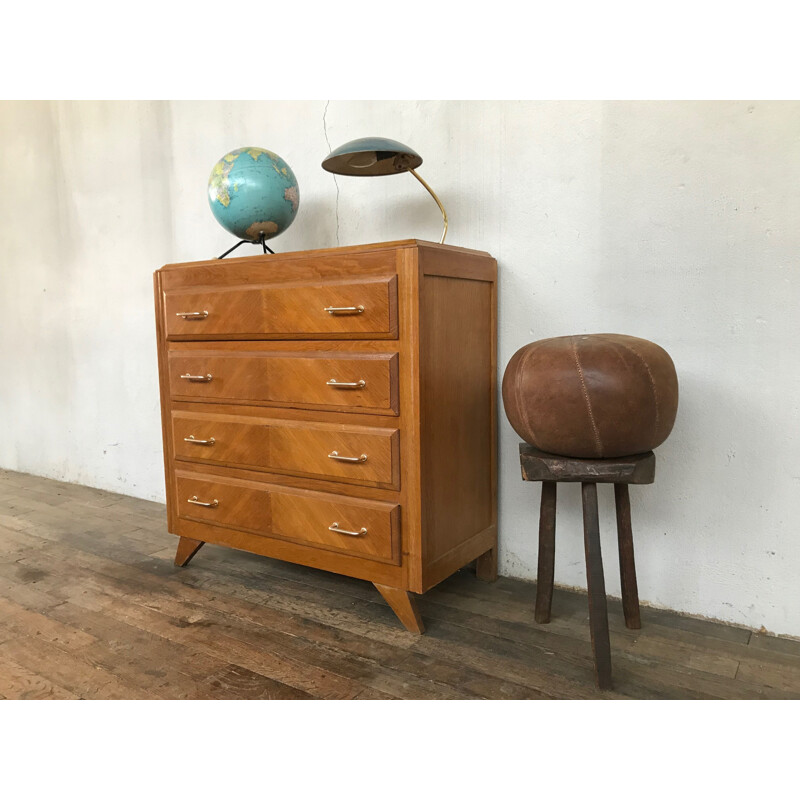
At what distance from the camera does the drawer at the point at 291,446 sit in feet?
6.02

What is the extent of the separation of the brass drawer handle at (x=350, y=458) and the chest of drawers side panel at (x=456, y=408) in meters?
0.19

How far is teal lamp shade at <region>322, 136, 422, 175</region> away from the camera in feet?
6.25

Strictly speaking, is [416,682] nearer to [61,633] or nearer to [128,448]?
[61,633]

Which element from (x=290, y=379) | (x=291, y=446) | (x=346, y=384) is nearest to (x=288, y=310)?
(x=290, y=379)

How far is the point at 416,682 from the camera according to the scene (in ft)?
5.16

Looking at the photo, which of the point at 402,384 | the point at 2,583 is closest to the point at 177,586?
the point at 2,583

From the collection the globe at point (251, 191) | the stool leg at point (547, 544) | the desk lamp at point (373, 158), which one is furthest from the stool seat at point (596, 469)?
the globe at point (251, 191)

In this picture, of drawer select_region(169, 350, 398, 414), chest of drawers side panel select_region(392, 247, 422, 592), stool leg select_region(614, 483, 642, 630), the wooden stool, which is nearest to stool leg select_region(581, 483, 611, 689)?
the wooden stool

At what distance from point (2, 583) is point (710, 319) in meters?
2.43

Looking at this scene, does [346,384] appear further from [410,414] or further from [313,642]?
[313,642]

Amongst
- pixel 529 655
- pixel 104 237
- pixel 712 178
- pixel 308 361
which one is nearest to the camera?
pixel 529 655

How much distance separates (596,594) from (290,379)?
3.44 feet

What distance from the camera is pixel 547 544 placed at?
1.83m

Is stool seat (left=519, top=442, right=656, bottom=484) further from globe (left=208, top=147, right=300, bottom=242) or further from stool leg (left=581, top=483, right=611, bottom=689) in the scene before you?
globe (left=208, top=147, right=300, bottom=242)
